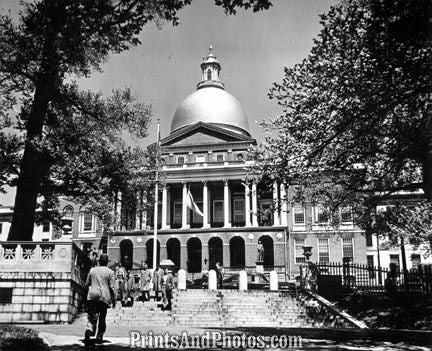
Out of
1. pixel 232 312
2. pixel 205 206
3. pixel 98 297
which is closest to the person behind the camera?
pixel 98 297

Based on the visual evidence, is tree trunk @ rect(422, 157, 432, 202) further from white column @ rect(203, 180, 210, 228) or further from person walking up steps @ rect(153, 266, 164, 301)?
white column @ rect(203, 180, 210, 228)

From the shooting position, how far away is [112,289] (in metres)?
11.4

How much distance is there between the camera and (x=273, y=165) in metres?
22.8

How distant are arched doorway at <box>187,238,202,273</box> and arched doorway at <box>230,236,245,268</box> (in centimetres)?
346

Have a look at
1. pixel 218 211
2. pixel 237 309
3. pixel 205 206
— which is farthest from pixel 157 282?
pixel 218 211

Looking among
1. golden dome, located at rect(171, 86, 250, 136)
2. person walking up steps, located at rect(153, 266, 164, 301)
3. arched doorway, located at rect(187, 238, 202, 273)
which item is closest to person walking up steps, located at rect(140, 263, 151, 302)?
person walking up steps, located at rect(153, 266, 164, 301)

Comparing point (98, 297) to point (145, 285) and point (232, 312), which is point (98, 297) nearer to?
point (232, 312)

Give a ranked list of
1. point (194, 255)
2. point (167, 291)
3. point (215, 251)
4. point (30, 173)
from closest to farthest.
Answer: point (30, 173) < point (167, 291) < point (215, 251) < point (194, 255)

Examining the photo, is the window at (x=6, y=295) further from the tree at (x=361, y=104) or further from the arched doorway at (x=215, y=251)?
the arched doorway at (x=215, y=251)

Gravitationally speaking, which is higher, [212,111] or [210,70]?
[210,70]

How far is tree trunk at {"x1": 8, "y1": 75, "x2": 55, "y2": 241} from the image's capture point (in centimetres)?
2266

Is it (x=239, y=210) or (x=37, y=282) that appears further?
(x=239, y=210)

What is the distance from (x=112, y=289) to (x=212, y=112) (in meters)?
58.3

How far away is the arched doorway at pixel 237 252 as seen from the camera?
59.0 m
